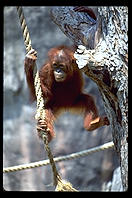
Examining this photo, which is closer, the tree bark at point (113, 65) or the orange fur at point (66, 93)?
the tree bark at point (113, 65)

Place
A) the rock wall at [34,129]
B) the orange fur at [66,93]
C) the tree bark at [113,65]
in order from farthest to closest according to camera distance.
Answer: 1. the rock wall at [34,129]
2. the orange fur at [66,93]
3. the tree bark at [113,65]

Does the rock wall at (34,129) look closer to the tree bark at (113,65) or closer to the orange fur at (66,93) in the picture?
the orange fur at (66,93)

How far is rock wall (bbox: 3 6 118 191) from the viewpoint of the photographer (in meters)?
4.87

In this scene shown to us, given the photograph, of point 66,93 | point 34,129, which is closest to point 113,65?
point 66,93

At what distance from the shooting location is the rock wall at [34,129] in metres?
4.87

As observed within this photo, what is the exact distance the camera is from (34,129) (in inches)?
192

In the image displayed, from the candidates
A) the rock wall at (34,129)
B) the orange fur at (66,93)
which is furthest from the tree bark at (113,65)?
the rock wall at (34,129)

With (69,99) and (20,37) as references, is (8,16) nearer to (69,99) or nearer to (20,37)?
(20,37)

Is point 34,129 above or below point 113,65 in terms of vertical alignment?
below

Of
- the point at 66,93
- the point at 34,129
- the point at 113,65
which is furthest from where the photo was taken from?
the point at 34,129

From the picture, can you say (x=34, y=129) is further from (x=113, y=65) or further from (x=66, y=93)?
(x=113, y=65)

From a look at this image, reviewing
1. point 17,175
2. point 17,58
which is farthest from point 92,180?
point 17,58

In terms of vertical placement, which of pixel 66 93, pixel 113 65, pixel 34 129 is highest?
pixel 113 65

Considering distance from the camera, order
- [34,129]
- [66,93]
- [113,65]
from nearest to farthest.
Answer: [113,65] < [66,93] < [34,129]
